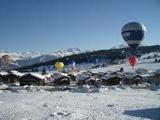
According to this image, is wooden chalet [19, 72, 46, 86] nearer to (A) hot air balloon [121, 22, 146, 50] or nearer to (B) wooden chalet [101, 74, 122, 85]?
(B) wooden chalet [101, 74, 122, 85]

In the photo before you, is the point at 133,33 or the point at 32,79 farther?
the point at 133,33

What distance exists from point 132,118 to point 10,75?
2362 inches

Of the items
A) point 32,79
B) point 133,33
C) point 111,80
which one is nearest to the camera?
point 111,80

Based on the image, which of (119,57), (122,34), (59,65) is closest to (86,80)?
(122,34)

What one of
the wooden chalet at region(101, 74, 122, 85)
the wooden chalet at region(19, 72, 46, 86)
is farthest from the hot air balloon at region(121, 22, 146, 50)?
the wooden chalet at region(19, 72, 46, 86)

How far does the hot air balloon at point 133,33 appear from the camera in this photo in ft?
219

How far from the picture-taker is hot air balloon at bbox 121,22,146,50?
66.9 meters

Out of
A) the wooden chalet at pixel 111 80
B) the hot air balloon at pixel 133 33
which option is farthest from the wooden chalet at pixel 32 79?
the hot air balloon at pixel 133 33

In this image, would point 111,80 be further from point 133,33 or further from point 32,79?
point 32,79

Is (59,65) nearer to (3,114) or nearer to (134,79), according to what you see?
(134,79)

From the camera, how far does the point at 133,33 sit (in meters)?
67.1

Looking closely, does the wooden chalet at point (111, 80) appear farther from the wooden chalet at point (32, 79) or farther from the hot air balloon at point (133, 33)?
the wooden chalet at point (32, 79)

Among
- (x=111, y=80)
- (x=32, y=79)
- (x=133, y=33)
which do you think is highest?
(x=133, y=33)

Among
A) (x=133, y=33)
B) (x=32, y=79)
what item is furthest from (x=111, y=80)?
(x=32, y=79)
